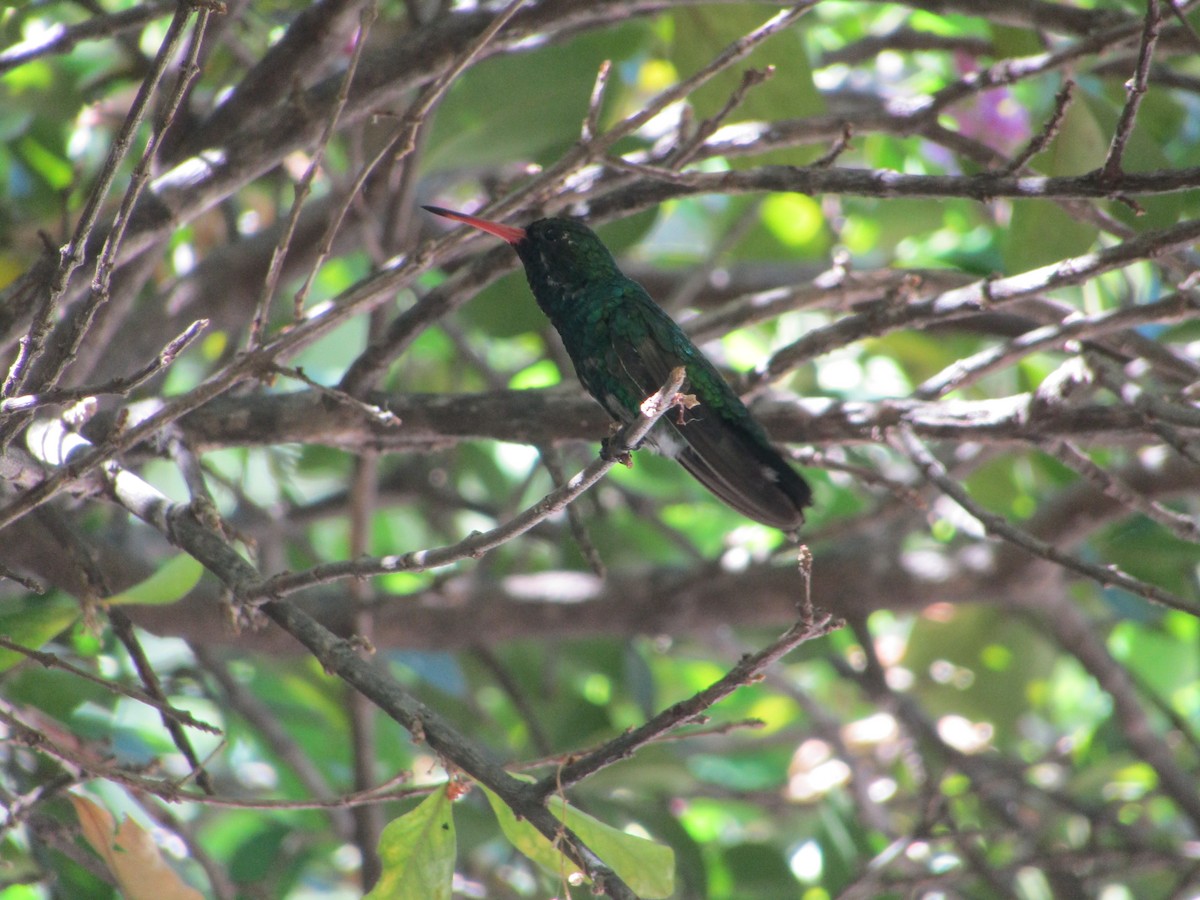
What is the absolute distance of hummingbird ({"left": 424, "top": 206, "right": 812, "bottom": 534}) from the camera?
3072 millimetres

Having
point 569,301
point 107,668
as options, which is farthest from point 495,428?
point 107,668

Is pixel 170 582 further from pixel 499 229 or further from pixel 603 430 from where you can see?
pixel 499 229

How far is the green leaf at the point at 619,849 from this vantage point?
205 centimetres

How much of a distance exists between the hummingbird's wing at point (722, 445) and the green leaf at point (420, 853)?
1.21m

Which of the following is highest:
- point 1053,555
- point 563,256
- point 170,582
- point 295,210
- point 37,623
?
point 295,210

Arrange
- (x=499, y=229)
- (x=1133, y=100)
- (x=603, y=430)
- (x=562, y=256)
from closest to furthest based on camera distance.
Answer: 1. (x=1133, y=100)
2. (x=603, y=430)
3. (x=499, y=229)
4. (x=562, y=256)

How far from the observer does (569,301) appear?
3.62 m

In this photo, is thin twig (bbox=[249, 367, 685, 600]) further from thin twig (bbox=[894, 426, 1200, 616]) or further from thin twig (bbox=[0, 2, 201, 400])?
thin twig (bbox=[894, 426, 1200, 616])

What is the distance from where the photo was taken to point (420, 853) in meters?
2.03

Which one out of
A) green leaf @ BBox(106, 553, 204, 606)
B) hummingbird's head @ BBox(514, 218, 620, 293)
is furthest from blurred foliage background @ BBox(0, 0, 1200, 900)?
hummingbird's head @ BBox(514, 218, 620, 293)

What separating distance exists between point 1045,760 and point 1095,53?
9.79 feet

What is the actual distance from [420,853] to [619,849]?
35cm

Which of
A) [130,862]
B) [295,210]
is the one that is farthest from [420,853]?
[295,210]

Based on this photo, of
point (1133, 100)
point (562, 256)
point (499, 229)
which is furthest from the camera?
point (562, 256)
